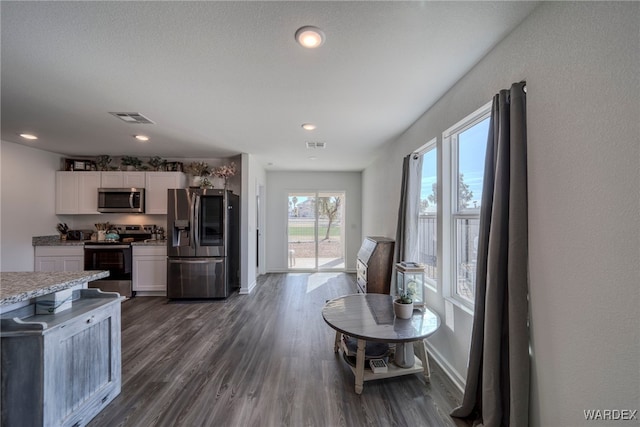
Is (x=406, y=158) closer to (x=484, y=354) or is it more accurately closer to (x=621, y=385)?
(x=484, y=354)

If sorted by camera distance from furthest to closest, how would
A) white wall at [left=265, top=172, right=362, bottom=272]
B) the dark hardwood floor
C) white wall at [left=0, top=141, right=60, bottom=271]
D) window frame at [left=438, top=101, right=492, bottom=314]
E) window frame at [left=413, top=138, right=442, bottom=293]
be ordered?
1. white wall at [left=265, top=172, right=362, bottom=272]
2. white wall at [left=0, top=141, right=60, bottom=271]
3. window frame at [left=413, top=138, right=442, bottom=293]
4. window frame at [left=438, top=101, right=492, bottom=314]
5. the dark hardwood floor

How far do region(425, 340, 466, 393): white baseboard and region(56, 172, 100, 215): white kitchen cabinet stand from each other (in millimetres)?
5484

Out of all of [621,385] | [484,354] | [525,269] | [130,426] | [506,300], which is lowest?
[130,426]

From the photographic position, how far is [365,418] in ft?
5.59

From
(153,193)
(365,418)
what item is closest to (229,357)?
(365,418)

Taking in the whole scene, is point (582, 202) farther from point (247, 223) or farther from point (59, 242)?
point (59, 242)

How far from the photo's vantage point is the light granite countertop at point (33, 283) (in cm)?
135

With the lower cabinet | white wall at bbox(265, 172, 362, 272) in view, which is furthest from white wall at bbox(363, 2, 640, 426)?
white wall at bbox(265, 172, 362, 272)

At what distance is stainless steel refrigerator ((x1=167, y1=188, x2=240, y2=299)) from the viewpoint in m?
3.97

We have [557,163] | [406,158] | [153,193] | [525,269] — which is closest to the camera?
[557,163]

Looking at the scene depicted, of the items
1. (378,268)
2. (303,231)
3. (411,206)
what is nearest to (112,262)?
(303,231)

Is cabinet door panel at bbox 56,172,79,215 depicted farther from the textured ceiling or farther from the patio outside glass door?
the patio outside glass door

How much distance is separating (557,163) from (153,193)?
5.15 m

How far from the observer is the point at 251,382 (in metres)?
2.08
